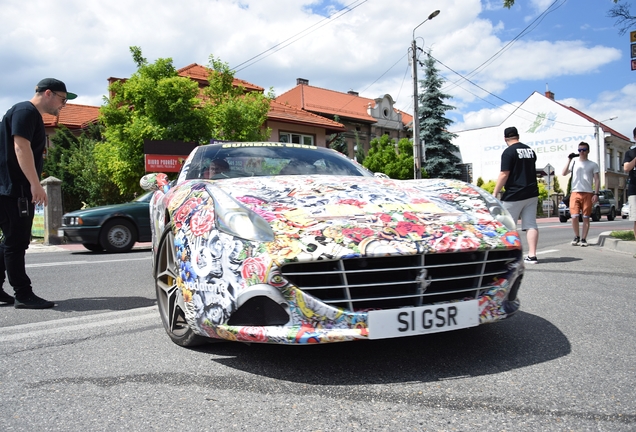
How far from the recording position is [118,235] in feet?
32.1

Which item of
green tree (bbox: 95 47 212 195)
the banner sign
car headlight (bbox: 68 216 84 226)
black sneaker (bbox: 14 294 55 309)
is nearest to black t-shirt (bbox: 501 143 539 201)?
black sneaker (bbox: 14 294 55 309)

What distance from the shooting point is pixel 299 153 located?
13.5 ft

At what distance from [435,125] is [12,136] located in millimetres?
32812

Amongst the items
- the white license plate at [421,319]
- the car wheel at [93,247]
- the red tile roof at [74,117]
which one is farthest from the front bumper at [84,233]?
the red tile roof at [74,117]

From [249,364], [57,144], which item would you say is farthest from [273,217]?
[57,144]

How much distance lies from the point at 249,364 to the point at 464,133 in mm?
48504

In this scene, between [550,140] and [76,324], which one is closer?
[76,324]

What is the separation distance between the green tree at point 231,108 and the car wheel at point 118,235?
721 cm

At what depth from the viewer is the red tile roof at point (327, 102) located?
1460 inches

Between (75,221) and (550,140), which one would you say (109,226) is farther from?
(550,140)

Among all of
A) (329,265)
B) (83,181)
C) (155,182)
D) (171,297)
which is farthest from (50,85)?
(83,181)

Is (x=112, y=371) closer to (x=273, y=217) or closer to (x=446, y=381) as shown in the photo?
(x=273, y=217)

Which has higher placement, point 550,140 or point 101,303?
point 550,140

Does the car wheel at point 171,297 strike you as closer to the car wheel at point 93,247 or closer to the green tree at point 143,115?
the car wheel at point 93,247
